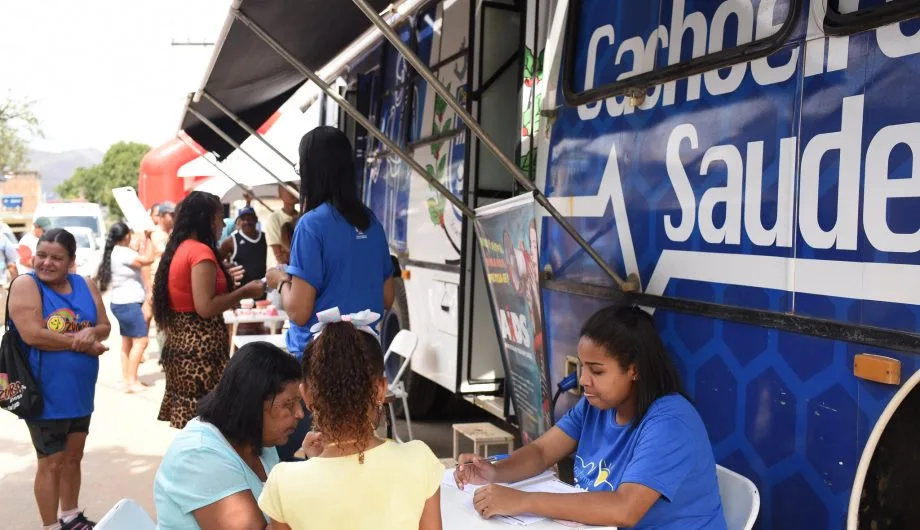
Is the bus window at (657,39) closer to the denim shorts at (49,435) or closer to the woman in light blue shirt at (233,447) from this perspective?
the woman in light blue shirt at (233,447)

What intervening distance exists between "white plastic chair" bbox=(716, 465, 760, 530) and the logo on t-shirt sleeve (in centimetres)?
294

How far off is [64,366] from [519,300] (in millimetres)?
2067

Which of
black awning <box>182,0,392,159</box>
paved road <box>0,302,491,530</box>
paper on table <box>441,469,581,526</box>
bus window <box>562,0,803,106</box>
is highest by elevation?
black awning <box>182,0,392,159</box>

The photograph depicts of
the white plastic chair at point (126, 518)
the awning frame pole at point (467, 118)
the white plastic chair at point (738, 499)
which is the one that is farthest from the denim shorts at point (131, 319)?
the white plastic chair at point (738, 499)

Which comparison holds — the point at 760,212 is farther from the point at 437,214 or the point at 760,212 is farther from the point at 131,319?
the point at 131,319

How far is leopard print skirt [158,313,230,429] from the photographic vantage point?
14.0ft

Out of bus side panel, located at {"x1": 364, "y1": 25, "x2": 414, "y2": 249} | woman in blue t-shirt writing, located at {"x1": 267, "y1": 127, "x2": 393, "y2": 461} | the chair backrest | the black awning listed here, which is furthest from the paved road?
the black awning

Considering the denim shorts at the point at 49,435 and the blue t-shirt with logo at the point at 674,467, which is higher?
the blue t-shirt with logo at the point at 674,467

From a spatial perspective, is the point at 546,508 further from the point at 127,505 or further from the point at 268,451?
the point at 127,505

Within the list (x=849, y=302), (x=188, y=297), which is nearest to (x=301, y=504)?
(x=849, y=302)

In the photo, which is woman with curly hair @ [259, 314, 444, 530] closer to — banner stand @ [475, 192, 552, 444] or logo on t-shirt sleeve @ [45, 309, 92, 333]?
banner stand @ [475, 192, 552, 444]

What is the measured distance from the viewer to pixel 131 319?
25.0ft

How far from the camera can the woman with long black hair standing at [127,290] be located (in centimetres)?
758

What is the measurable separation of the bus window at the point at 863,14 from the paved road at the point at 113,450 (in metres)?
4.03
